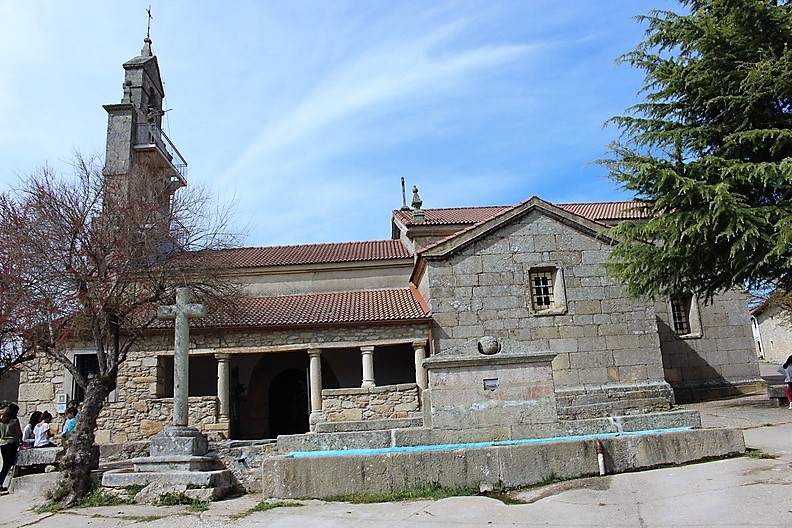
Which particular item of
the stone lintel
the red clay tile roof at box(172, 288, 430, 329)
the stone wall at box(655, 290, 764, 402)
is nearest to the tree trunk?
the stone lintel

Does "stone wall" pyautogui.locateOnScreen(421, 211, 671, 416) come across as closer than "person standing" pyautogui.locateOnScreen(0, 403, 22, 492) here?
No

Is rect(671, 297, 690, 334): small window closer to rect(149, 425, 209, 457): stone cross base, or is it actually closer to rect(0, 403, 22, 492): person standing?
rect(149, 425, 209, 457): stone cross base

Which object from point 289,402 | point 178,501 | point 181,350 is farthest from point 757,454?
point 289,402

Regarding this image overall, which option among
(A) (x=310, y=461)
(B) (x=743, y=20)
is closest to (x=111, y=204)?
(A) (x=310, y=461)

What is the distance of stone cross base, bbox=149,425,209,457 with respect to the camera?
27.0 feet

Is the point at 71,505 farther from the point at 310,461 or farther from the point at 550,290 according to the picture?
the point at 550,290

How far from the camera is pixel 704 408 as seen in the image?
47.9 feet

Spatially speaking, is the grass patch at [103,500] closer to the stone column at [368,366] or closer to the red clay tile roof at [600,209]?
the stone column at [368,366]

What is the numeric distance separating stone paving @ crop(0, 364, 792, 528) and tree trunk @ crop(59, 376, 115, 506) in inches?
23.3

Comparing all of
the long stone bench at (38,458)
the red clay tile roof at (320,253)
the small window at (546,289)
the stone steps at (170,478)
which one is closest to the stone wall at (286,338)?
the small window at (546,289)

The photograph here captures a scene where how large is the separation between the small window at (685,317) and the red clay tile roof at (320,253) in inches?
317

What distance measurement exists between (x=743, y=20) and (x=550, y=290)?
7.09 meters

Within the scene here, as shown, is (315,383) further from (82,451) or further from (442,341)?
(82,451)

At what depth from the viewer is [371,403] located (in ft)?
47.7
